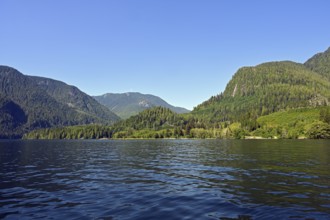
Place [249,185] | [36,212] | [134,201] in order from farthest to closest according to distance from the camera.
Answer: [249,185], [134,201], [36,212]

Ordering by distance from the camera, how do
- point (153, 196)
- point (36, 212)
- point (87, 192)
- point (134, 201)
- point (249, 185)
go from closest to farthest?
1. point (36, 212)
2. point (134, 201)
3. point (153, 196)
4. point (87, 192)
5. point (249, 185)

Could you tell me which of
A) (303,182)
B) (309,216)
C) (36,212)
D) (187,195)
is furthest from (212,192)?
(36,212)

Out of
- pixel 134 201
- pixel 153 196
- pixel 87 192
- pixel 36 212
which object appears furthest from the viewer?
pixel 87 192

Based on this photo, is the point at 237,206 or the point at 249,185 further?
the point at 249,185

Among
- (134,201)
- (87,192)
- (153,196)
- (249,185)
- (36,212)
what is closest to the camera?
(36,212)

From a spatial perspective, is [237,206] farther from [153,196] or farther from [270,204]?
[153,196]

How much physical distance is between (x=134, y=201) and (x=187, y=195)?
5.73 m

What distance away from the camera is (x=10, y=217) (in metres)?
21.5

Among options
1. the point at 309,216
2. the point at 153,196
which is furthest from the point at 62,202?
the point at 309,216

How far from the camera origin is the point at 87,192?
30.4 meters

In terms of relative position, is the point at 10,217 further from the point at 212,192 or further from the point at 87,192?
the point at 212,192

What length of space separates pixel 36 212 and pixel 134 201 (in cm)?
858

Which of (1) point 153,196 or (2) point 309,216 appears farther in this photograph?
(1) point 153,196

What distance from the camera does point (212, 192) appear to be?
29.5 m
